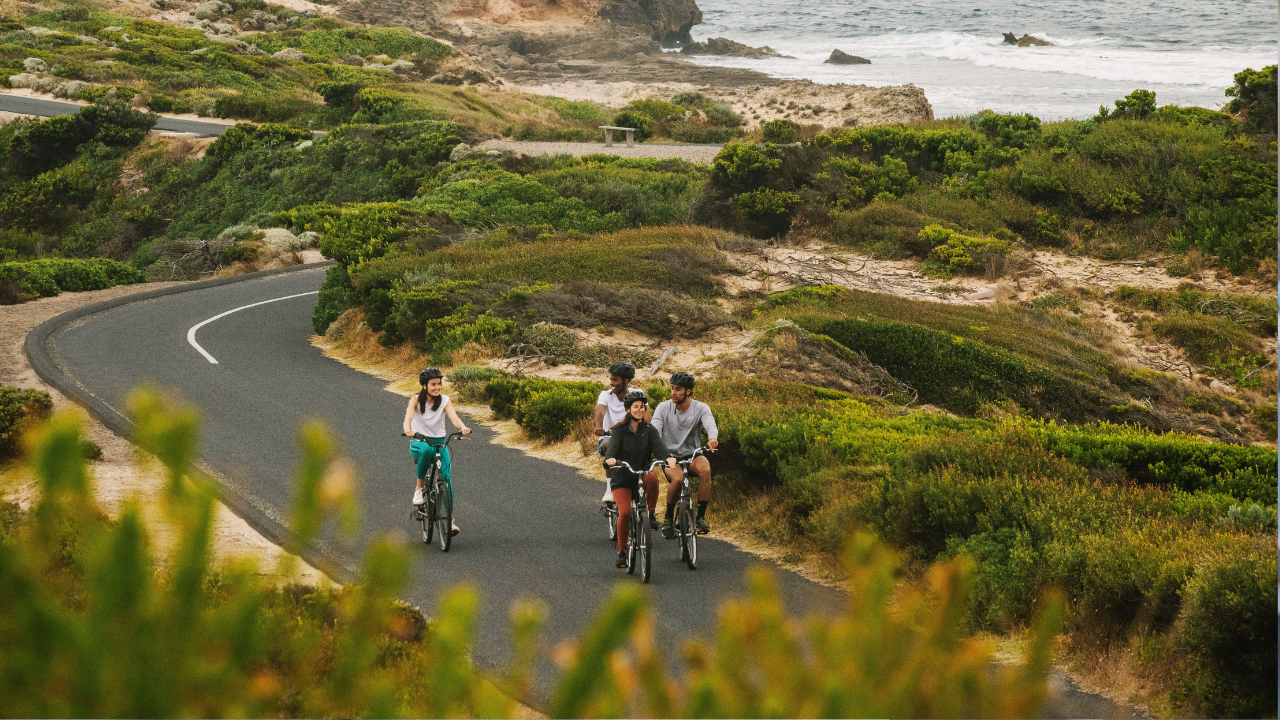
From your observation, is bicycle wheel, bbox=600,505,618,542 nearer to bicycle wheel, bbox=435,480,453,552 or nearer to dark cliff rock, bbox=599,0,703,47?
bicycle wheel, bbox=435,480,453,552

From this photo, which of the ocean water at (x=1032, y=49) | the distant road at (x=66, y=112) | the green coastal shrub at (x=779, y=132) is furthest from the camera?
the ocean water at (x=1032, y=49)

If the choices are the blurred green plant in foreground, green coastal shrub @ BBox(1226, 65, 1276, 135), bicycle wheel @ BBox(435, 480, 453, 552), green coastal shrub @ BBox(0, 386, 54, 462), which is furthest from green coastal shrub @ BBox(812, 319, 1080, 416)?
green coastal shrub @ BBox(1226, 65, 1276, 135)

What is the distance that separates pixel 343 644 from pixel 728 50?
4872 inches

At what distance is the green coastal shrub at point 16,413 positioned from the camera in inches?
497

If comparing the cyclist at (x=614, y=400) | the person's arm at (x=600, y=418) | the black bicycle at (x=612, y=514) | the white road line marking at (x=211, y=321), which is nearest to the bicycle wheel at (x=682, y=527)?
the black bicycle at (x=612, y=514)

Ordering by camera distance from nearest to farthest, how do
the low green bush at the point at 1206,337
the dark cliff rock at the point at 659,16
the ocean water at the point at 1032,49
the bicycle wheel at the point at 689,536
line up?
the bicycle wheel at the point at 689,536 → the low green bush at the point at 1206,337 → the ocean water at the point at 1032,49 → the dark cliff rock at the point at 659,16

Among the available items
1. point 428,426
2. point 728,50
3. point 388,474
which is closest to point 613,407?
point 428,426

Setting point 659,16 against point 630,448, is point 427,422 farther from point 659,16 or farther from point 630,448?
point 659,16

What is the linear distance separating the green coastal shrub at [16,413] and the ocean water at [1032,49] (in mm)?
51803

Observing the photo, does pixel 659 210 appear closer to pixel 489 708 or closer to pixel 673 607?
pixel 673 607

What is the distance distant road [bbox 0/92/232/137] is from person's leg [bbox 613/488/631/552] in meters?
46.9

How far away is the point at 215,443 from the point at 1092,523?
11.8m

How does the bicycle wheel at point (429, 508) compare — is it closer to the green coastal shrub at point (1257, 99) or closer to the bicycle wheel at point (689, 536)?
the bicycle wheel at point (689, 536)

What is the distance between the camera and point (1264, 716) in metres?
6.26
